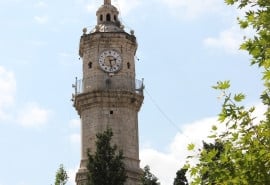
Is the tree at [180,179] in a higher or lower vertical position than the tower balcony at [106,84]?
lower

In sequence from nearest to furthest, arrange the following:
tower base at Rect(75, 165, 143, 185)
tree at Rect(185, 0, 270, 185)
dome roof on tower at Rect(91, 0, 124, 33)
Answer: tree at Rect(185, 0, 270, 185)
tower base at Rect(75, 165, 143, 185)
dome roof on tower at Rect(91, 0, 124, 33)

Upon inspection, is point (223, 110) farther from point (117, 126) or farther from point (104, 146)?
point (117, 126)

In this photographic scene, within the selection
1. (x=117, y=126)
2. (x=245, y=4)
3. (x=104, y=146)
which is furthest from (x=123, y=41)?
(x=245, y=4)

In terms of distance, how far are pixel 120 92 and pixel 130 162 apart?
190 inches

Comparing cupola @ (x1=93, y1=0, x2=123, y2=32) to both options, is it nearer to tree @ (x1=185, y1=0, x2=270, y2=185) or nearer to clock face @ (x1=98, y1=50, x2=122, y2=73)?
clock face @ (x1=98, y1=50, x2=122, y2=73)

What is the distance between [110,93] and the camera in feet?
156

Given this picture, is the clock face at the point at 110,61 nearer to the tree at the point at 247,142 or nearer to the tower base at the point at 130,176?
the tower base at the point at 130,176

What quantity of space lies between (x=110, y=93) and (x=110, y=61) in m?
2.54

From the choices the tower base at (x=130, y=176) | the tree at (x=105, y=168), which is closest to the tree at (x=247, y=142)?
the tree at (x=105, y=168)

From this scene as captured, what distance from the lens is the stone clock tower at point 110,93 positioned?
153 feet

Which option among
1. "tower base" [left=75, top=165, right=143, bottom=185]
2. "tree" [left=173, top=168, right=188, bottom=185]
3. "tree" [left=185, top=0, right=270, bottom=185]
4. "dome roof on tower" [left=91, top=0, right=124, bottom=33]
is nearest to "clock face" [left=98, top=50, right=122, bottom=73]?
"dome roof on tower" [left=91, top=0, right=124, bottom=33]

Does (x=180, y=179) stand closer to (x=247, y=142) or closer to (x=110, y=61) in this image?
(x=110, y=61)

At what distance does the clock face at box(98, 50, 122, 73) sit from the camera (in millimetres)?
48562

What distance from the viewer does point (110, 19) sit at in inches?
2012
